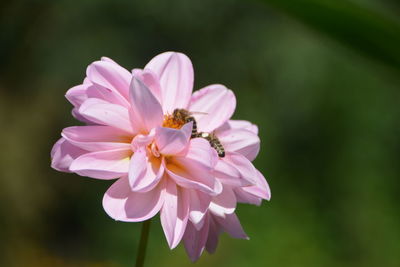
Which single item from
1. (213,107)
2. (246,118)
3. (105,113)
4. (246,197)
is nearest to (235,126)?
(213,107)

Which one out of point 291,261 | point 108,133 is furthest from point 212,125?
point 291,261

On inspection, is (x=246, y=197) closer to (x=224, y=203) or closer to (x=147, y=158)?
(x=224, y=203)

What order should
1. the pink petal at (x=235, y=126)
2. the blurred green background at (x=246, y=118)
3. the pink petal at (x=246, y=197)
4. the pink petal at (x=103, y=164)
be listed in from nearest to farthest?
the pink petal at (x=103, y=164), the pink petal at (x=246, y=197), the pink petal at (x=235, y=126), the blurred green background at (x=246, y=118)

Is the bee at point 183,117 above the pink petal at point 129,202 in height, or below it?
above

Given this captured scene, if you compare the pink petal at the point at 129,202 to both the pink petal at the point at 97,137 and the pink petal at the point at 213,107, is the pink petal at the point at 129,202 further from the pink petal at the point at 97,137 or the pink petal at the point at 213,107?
the pink petal at the point at 213,107

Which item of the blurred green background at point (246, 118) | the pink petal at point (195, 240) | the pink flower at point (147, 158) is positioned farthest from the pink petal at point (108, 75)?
the blurred green background at point (246, 118)
